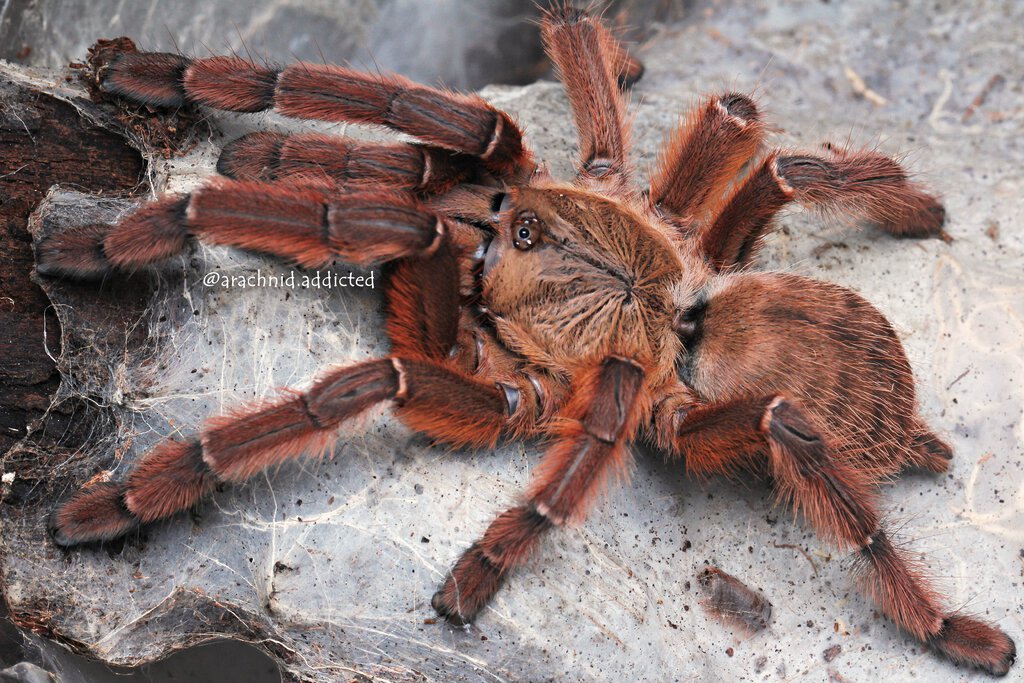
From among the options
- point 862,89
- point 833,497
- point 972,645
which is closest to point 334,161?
point 833,497

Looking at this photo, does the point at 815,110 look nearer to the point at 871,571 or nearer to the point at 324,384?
the point at 871,571

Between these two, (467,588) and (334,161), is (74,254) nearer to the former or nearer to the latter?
(334,161)

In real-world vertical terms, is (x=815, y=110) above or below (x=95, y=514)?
above

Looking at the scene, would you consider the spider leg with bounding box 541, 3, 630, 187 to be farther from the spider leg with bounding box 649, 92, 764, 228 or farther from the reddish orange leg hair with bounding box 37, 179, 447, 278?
the reddish orange leg hair with bounding box 37, 179, 447, 278

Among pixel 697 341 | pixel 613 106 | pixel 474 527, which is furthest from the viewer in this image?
pixel 613 106

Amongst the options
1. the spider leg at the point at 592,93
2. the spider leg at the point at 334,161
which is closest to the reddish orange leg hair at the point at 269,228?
the spider leg at the point at 334,161

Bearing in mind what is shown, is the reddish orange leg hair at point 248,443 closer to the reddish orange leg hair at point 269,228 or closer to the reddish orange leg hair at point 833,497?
the reddish orange leg hair at point 269,228

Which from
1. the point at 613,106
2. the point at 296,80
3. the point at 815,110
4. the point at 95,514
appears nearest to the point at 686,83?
the point at 815,110
